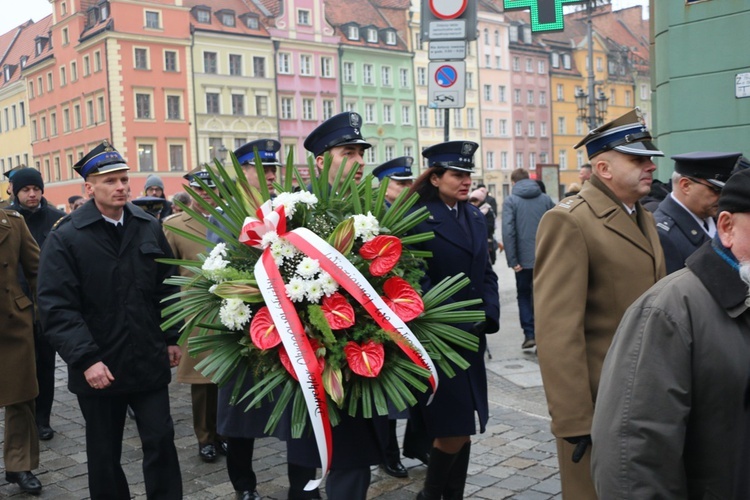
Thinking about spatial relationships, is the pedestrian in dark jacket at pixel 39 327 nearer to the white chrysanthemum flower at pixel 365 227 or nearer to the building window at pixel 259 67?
the white chrysanthemum flower at pixel 365 227

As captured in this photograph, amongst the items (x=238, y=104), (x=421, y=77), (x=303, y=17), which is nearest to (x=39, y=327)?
(x=238, y=104)

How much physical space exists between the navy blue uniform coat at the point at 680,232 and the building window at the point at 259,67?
5281 centimetres

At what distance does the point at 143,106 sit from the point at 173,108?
198 centimetres

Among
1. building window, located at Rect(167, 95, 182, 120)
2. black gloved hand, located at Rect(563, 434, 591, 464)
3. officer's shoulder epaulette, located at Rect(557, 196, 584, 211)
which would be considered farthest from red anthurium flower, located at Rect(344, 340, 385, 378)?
building window, located at Rect(167, 95, 182, 120)

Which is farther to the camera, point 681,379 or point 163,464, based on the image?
point 163,464

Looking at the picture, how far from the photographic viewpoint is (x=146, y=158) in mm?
51844

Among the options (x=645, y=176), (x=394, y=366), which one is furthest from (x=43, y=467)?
(x=645, y=176)

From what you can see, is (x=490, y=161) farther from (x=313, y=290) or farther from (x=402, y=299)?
(x=313, y=290)

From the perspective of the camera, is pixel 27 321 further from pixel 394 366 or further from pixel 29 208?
pixel 394 366

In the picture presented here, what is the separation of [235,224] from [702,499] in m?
2.35

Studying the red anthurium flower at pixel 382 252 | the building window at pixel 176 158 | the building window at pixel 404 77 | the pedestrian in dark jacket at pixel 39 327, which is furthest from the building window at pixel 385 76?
the red anthurium flower at pixel 382 252

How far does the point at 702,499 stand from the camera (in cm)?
228

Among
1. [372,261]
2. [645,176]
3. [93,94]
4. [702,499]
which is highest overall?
[93,94]

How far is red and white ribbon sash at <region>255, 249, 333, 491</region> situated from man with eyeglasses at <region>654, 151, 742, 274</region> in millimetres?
2108
